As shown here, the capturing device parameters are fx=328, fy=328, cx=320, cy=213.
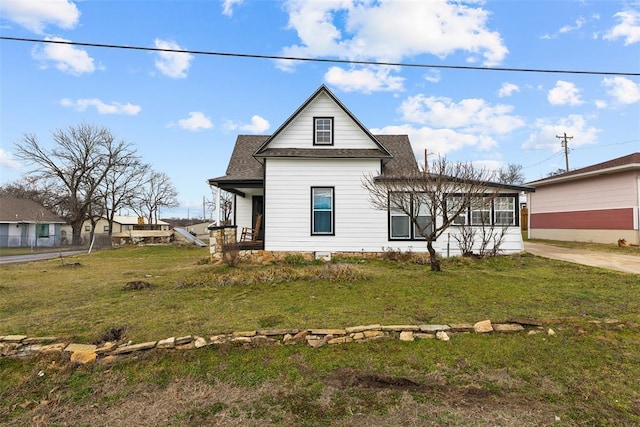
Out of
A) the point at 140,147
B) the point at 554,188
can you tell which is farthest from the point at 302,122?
the point at 140,147

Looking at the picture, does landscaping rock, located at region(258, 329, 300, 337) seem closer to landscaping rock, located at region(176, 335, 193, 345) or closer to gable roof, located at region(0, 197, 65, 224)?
landscaping rock, located at region(176, 335, 193, 345)

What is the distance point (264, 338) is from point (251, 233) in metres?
10.3

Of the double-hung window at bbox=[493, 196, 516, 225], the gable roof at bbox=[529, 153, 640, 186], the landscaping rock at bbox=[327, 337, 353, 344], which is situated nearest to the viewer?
the landscaping rock at bbox=[327, 337, 353, 344]

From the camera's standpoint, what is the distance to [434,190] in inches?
380

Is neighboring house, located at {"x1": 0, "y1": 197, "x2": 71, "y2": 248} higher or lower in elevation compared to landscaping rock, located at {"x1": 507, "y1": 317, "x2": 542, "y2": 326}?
higher

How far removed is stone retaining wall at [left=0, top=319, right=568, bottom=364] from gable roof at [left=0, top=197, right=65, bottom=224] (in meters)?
37.9

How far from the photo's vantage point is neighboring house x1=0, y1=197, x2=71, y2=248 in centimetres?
3178

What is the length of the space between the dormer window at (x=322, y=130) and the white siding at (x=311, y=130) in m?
0.12

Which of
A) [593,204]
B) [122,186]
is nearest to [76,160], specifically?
[122,186]

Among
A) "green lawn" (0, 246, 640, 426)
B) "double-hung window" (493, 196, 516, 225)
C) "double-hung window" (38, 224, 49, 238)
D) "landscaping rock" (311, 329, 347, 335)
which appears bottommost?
"green lawn" (0, 246, 640, 426)

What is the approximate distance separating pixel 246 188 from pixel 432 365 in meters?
10.7

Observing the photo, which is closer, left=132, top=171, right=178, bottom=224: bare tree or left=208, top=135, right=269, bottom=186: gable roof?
left=208, top=135, right=269, bottom=186: gable roof

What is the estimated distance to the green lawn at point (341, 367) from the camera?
10.1 ft

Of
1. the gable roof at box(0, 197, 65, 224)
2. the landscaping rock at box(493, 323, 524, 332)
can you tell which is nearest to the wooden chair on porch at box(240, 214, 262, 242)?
the landscaping rock at box(493, 323, 524, 332)
